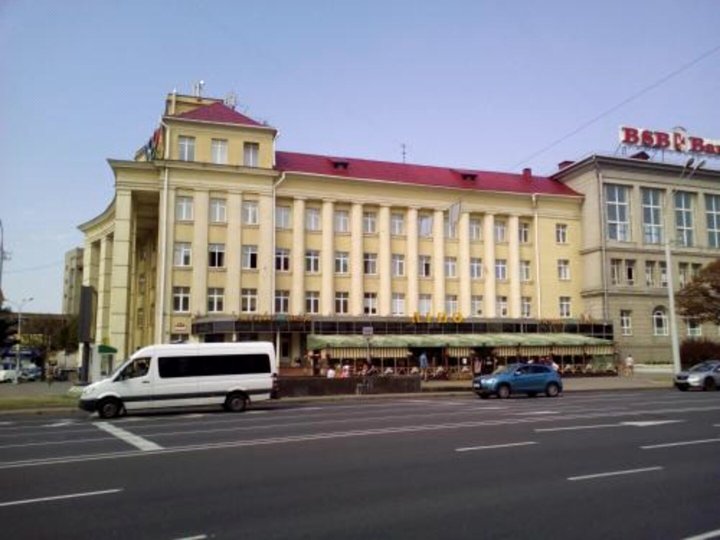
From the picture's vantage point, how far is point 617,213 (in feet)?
188

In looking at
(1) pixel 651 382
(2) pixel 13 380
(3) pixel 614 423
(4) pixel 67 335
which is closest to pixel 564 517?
(3) pixel 614 423

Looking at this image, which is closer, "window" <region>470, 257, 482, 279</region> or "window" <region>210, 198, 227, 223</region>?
"window" <region>210, 198, 227, 223</region>

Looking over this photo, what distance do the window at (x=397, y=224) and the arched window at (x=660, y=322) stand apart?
22.2 meters

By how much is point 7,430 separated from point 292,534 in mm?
14527

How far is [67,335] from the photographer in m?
84.6

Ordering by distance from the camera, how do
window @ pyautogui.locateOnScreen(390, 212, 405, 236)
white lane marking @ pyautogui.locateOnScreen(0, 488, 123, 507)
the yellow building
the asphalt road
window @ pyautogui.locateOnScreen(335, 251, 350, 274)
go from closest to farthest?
the asphalt road, white lane marking @ pyautogui.locateOnScreen(0, 488, 123, 507), the yellow building, window @ pyautogui.locateOnScreen(335, 251, 350, 274), window @ pyautogui.locateOnScreen(390, 212, 405, 236)

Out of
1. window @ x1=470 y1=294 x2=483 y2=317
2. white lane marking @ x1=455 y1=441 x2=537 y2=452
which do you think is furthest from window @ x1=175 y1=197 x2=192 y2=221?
white lane marking @ x1=455 y1=441 x2=537 y2=452

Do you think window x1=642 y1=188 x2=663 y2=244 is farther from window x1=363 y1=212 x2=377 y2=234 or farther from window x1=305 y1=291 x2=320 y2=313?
window x1=305 y1=291 x2=320 y2=313

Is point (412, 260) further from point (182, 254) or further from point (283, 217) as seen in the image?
point (182, 254)

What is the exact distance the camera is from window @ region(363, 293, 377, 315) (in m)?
51.8

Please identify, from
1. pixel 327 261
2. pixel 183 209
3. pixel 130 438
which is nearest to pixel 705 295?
pixel 327 261

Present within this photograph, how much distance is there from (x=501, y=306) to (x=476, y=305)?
226cm

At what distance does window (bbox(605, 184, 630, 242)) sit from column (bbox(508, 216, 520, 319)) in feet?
Result: 25.0

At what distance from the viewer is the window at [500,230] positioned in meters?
56.9
